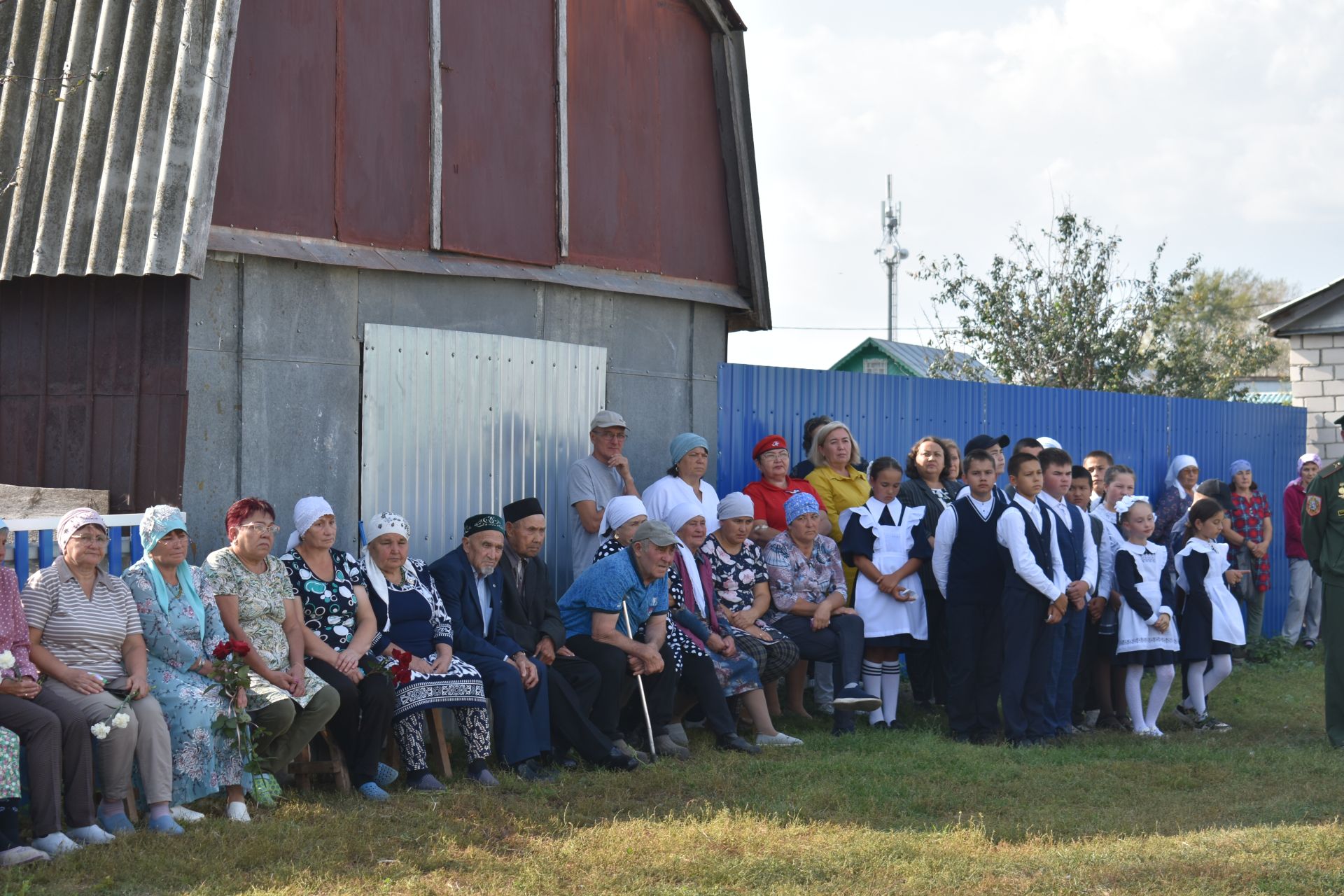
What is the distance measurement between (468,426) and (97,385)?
2.08 metres

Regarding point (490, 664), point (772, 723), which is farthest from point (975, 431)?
point (490, 664)

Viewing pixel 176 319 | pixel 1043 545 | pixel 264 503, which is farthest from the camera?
pixel 1043 545

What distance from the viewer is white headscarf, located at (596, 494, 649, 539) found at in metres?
8.58

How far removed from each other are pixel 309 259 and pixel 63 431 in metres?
1.58

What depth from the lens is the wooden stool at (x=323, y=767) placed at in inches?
274

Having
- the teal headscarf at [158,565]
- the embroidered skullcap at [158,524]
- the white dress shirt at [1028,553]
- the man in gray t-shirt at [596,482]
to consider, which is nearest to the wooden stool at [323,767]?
the teal headscarf at [158,565]

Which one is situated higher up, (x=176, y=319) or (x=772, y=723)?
(x=176, y=319)

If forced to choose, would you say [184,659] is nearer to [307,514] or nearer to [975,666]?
[307,514]

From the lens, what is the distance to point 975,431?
1220 cm

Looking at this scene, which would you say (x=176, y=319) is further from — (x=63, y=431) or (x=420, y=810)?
(x=420, y=810)

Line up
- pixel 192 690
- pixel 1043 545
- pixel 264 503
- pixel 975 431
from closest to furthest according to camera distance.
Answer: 1. pixel 192 690
2. pixel 264 503
3. pixel 1043 545
4. pixel 975 431

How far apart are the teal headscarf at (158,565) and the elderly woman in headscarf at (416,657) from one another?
3.04 feet

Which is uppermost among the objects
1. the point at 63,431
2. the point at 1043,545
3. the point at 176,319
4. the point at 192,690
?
the point at 176,319

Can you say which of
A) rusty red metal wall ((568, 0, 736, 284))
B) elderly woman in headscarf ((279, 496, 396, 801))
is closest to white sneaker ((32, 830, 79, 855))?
elderly woman in headscarf ((279, 496, 396, 801))
